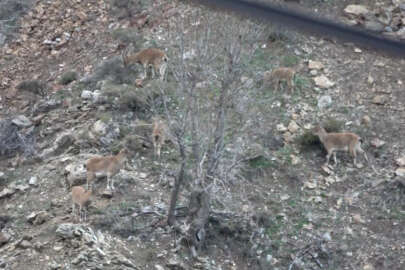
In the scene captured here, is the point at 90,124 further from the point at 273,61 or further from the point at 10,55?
the point at 10,55

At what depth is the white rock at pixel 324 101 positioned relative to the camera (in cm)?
2253

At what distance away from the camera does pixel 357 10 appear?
27.1m

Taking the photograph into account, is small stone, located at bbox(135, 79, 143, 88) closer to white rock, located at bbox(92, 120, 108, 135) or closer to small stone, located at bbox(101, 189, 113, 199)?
white rock, located at bbox(92, 120, 108, 135)

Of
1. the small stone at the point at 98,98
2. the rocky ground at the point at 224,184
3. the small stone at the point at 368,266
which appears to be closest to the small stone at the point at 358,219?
the rocky ground at the point at 224,184

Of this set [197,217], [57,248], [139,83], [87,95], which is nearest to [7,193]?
[57,248]

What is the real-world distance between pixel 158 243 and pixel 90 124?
5.29 meters

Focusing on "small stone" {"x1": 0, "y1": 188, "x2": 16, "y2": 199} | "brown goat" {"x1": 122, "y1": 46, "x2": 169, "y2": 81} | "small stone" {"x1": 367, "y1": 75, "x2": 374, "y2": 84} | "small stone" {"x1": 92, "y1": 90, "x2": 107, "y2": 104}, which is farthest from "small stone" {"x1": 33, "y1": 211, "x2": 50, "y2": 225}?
"small stone" {"x1": 367, "y1": 75, "x2": 374, "y2": 84}

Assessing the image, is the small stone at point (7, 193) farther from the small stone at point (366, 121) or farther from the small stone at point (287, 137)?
the small stone at point (366, 121)

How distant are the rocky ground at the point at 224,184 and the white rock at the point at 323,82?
47 mm

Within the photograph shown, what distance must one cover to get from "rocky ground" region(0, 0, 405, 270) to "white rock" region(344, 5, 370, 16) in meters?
0.03

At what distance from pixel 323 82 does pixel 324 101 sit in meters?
0.91

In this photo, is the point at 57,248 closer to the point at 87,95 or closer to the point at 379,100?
the point at 87,95

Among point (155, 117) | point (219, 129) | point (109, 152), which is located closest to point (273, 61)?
point (155, 117)

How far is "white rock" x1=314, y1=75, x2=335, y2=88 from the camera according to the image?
23.3 meters
